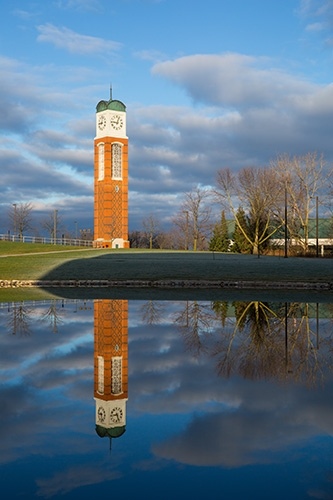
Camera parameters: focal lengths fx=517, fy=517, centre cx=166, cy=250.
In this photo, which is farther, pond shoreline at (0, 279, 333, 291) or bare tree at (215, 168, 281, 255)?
bare tree at (215, 168, 281, 255)

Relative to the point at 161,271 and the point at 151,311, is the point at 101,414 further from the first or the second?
the point at 161,271

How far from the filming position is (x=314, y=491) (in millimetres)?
4199

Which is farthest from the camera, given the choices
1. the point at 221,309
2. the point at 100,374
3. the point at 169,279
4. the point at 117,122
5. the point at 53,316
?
the point at 117,122

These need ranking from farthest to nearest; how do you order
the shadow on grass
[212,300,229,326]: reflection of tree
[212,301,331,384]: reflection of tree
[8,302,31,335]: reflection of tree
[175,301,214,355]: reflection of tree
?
the shadow on grass, [212,300,229,326]: reflection of tree, [8,302,31,335]: reflection of tree, [175,301,214,355]: reflection of tree, [212,301,331,384]: reflection of tree

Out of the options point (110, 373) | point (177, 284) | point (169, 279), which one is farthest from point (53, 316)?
point (169, 279)

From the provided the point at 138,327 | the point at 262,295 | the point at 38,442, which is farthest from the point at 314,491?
the point at 262,295

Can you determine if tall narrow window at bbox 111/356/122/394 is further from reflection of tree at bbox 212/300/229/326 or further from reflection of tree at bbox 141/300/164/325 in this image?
reflection of tree at bbox 212/300/229/326

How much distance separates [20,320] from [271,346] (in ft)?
23.4

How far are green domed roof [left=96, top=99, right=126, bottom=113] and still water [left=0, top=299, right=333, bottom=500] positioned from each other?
74.0m

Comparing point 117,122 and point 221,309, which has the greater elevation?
point 117,122

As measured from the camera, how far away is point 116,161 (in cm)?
8156

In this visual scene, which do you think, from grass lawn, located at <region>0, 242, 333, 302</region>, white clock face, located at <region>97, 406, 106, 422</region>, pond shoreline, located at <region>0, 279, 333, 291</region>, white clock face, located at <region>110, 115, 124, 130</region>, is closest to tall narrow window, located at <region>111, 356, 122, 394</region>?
white clock face, located at <region>97, 406, 106, 422</region>

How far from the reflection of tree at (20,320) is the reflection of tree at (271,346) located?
184 inches

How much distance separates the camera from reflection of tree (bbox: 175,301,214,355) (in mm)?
10692
